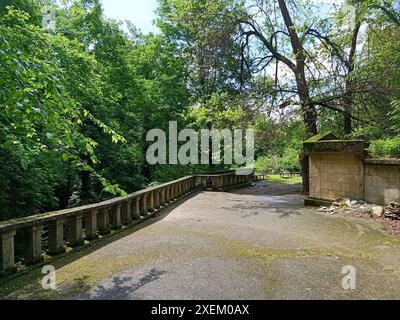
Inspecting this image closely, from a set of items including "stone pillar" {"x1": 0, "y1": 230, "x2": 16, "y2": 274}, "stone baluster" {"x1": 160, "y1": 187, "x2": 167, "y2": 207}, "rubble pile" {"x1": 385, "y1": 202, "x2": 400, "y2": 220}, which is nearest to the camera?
"stone pillar" {"x1": 0, "y1": 230, "x2": 16, "y2": 274}

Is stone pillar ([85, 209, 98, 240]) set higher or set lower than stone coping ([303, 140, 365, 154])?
lower

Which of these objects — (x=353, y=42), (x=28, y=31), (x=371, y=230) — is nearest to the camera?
(x=371, y=230)

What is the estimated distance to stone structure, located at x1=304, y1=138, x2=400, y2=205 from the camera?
8.51 meters

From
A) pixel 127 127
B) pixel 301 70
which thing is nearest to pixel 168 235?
pixel 301 70

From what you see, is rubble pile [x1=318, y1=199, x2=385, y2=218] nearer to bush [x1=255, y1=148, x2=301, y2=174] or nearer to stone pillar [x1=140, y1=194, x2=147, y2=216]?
stone pillar [x1=140, y1=194, x2=147, y2=216]

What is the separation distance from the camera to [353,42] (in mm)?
15422

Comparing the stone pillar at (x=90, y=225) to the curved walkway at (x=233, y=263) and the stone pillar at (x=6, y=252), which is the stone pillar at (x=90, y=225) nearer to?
the curved walkway at (x=233, y=263)

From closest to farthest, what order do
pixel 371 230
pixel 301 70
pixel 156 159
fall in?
1. pixel 371 230
2. pixel 301 70
3. pixel 156 159

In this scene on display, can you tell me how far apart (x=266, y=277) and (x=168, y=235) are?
281cm

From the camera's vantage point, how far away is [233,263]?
4.76 metres

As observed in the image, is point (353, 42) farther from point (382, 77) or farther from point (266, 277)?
point (266, 277)

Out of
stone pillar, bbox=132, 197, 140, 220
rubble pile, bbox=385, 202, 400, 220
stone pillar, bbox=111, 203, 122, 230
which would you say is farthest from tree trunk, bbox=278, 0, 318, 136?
stone pillar, bbox=111, 203, 122, 230
